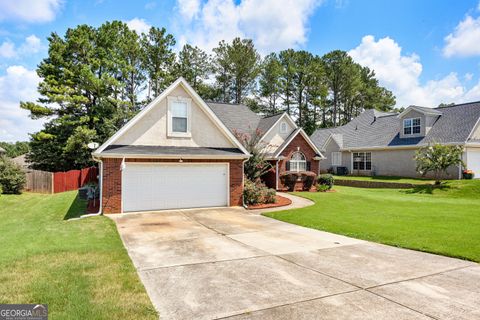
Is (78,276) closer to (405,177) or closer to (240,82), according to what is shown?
(405,177)

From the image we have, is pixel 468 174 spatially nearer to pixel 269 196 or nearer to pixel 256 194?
pixel 269 196

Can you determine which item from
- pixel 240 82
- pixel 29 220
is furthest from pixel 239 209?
pixel 240 82

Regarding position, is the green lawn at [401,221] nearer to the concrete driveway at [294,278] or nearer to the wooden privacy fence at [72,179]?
the concrete driveway at [294,278]

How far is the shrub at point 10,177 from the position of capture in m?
24.4

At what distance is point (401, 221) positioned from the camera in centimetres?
1218

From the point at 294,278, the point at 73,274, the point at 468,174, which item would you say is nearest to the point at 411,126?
the point at 468,174

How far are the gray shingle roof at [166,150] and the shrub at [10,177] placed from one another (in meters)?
15.6

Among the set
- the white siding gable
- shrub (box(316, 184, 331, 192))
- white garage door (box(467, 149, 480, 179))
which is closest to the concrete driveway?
shrub (box(316, 184, 331, 192))

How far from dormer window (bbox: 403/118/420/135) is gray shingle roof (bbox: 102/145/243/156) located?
2053cm

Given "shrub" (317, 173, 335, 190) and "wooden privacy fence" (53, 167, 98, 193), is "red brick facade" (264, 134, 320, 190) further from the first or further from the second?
"wooden privacy fence" (53, 167, 98, 193)

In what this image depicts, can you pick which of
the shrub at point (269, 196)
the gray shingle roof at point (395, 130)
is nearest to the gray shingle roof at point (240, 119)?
the shrub at point (269, 196)

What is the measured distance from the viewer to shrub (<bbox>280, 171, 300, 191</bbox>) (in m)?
23.5

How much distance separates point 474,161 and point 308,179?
13766 millimetres

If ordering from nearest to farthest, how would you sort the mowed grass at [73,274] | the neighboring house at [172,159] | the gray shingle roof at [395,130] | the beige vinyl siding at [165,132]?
the mowed grass at [73,274] → the neighboring house at [172,159] → the beige vinyl siding at [165,132] → the gray shingle roof at [395,130]
